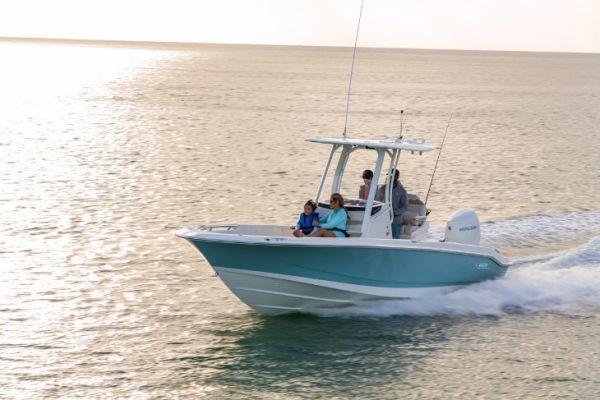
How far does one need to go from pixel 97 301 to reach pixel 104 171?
52.4 feet

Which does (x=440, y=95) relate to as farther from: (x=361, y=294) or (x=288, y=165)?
(x=361, y=294)

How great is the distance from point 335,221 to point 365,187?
41.1 inches

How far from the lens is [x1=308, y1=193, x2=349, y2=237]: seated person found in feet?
46.0

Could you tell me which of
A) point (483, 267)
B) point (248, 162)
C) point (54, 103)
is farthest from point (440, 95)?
point (483, 267)

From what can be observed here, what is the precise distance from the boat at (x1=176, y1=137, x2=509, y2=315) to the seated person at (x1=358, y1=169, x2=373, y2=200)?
0.11 metres

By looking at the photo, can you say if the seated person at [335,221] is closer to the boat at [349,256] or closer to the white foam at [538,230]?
the boat at [349,256]

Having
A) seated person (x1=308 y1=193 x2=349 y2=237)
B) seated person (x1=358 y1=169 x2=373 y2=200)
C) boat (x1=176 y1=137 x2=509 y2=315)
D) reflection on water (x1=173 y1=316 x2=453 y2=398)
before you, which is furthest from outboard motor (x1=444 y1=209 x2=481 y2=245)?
seated person (x1=308 y1=193 x2=349 y2=237)

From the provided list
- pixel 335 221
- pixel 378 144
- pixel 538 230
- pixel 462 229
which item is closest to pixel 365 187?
pixel 378 144

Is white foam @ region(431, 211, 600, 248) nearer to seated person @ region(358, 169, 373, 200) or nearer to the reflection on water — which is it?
seated person @ region(358, 169, 373, 200)

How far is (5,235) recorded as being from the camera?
68.4 ft

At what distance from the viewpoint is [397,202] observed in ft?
49.2

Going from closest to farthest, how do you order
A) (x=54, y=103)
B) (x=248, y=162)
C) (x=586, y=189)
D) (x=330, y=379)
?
(x=330, y=379) < (x=586, y=189) < (x=248, y=162) < (x=54, y=103)

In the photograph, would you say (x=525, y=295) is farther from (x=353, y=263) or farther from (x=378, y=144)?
(x=378, y=144)

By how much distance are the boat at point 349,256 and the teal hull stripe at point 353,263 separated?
0.05 feet
